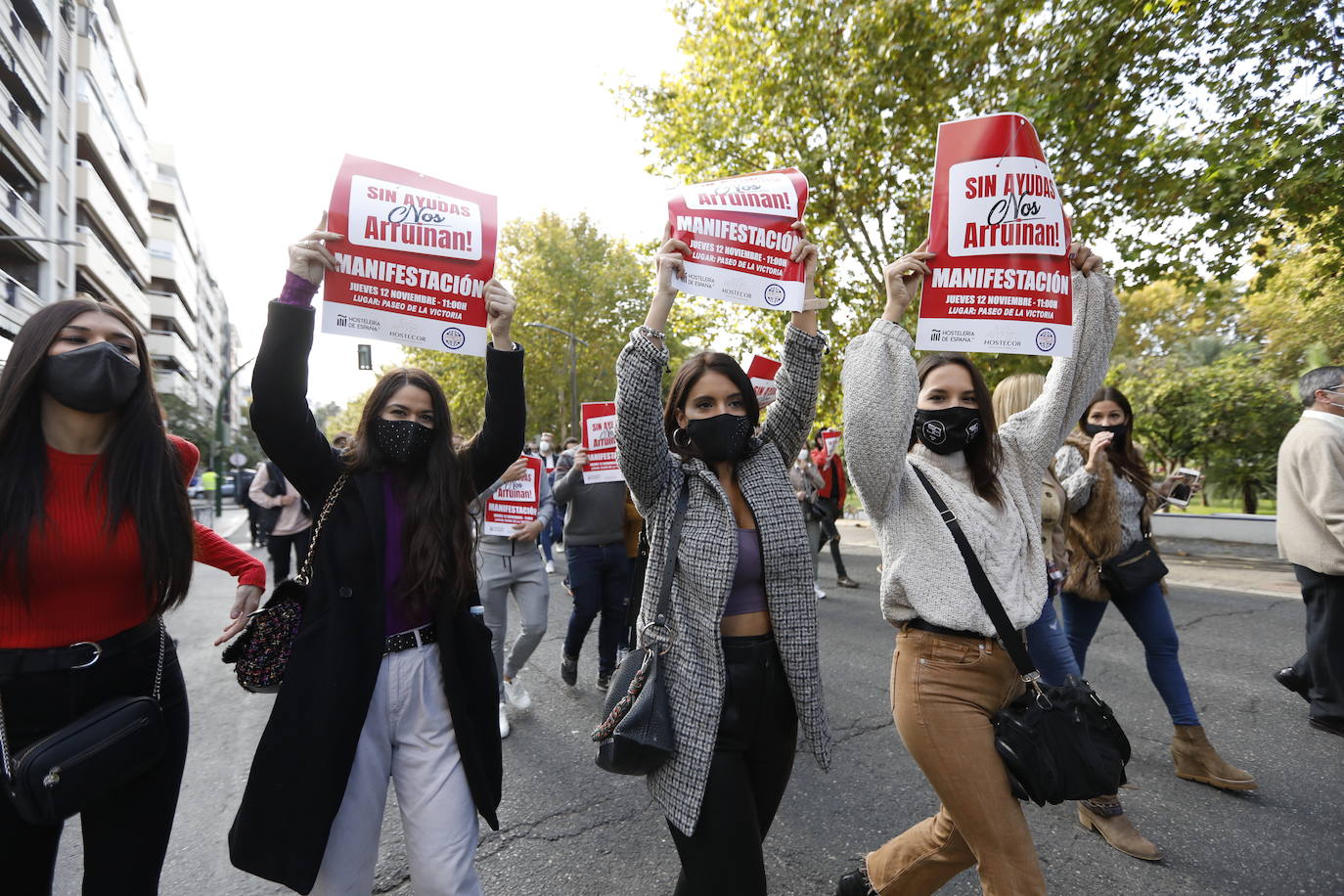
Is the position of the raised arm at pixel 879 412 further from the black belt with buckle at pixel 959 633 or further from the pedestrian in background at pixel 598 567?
the pedestrian in background at pixel 598 567

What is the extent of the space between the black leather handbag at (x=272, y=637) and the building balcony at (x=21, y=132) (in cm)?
2621

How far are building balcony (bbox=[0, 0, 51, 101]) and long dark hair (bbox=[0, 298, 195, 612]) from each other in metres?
25.7

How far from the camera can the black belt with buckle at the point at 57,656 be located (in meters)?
1.82

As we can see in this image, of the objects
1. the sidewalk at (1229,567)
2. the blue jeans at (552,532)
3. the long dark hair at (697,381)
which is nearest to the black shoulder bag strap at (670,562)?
the long dark hair at (697,381)

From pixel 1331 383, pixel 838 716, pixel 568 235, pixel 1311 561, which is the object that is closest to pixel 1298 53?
pixel 1331 383

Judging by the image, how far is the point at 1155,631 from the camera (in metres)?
3.71

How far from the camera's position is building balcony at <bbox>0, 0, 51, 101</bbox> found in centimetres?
1972

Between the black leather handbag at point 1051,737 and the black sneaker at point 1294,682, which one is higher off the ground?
the black leather handbag at point 1051,737

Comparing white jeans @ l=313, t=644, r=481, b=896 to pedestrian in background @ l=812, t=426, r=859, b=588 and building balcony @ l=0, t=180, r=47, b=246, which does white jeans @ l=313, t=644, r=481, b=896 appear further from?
building balcony @ l=0, t=180, r=47, b=246

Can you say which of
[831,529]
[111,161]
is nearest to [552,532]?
[831,529]

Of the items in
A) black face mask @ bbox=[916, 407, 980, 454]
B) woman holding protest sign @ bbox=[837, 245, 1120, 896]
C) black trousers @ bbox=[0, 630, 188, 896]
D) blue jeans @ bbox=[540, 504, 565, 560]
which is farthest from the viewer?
blue jeans @ bbox=[540, 504, 565, 560]

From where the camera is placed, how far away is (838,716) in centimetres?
463

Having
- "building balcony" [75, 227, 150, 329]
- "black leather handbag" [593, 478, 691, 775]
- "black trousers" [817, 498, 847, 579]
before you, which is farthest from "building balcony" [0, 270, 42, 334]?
"black leather handbag" [593, 478, 691, 775]

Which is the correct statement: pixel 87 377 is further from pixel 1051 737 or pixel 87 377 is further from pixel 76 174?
pixel 76 174
